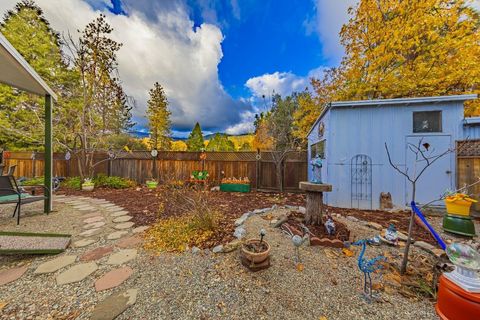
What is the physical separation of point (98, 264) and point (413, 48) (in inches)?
426

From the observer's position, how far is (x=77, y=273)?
75.7 inches

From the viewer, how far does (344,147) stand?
4.73m

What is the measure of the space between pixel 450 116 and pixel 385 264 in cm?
476

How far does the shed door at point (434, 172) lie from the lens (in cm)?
425

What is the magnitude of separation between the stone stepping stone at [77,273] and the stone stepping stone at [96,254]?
4.7 inches

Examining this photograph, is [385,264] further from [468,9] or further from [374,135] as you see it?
[468,9]

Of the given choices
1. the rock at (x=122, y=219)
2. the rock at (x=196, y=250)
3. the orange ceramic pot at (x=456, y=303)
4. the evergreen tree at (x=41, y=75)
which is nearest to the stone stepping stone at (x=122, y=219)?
the rock at (x=122, y=219)

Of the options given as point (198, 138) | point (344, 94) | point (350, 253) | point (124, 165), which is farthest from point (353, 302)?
point (198, 138)

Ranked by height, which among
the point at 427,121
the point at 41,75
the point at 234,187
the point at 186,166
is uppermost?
the point at 41,75

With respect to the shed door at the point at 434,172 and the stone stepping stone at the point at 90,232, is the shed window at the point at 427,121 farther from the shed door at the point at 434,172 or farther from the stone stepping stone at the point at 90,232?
the stone stepping stone at the point at 90,232

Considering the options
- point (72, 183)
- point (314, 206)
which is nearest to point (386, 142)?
point (314, 206)

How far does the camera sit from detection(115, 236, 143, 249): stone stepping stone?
2.52m

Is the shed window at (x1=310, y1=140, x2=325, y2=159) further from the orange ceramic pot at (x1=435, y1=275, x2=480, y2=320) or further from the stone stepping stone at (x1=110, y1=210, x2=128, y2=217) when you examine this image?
the stone stepping stone at (x1=110, y1=210, x2=128, y2=217)

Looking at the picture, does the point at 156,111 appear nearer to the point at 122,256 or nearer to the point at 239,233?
the point at 122,256
